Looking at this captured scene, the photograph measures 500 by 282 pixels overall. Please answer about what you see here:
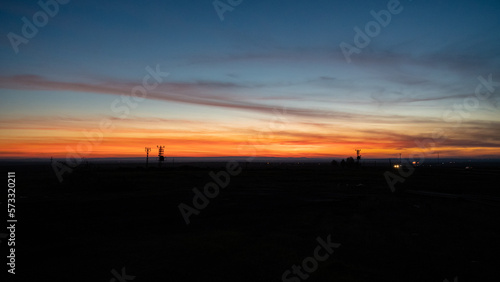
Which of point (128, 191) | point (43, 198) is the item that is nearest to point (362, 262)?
point (43, 198)

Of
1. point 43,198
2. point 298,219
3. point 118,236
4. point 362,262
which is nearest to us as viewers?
point 362,262

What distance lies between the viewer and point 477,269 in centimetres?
825

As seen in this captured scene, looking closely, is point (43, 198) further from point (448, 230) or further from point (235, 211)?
point (448, 230)

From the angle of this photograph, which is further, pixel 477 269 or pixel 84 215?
pixel 84 215

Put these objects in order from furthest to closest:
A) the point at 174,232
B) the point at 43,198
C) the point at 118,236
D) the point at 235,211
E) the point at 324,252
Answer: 1. the point at 43,198
2. the point at 235,211
3. the point at 174,232
4. the point at 118,236
5. the point at 324,252

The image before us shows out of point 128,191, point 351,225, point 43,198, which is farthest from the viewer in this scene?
point 128,191

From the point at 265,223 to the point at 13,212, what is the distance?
12191 millimetres

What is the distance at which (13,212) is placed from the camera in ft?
52.4

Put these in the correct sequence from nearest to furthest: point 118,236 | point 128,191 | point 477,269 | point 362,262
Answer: point 477,269 < point 362,262 < point 118,236 < point 128,191

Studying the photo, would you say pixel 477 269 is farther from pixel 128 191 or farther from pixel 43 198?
pixel 128 191

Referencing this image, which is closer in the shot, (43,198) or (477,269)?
(477,269)

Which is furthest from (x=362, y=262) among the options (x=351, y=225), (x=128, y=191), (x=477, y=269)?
(x=128, y=191)

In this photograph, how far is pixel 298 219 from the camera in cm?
1512

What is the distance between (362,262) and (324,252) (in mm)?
1238
